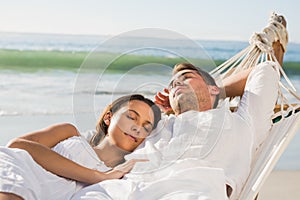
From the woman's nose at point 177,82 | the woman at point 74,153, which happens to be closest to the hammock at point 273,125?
the woman's nose at point 177,82

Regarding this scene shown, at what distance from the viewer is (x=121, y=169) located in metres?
2.17

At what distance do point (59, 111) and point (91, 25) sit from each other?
78.0 inches

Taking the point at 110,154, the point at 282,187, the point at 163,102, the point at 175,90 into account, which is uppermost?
the point at 175,90

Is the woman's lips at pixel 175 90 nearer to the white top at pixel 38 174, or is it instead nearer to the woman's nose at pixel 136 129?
the woman's nose at pixel 136 129

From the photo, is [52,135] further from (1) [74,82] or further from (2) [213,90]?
(1) [74,82]

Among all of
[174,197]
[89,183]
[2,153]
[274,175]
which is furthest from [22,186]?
[274,175]

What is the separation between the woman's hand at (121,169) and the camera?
2.14 metres

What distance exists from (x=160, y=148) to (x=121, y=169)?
0.55ft

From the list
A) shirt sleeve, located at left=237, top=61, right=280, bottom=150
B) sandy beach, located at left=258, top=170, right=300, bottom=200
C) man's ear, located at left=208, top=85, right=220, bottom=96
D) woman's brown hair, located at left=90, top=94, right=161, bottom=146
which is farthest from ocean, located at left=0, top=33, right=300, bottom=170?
sandy beach, located at left=258, top=170, right=300, bottom=200

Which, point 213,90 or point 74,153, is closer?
point 74,153

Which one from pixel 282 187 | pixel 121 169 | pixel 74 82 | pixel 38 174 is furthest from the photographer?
pixel 74 82

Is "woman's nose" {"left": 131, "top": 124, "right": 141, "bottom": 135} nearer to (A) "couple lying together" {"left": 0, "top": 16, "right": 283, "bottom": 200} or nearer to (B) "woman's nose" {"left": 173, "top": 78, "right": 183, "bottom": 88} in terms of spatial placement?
(A) "couple lying together" {"left": 0, "top": 16, "right": 283, "bottom": 200}

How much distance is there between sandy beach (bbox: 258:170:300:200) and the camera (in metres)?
3.97

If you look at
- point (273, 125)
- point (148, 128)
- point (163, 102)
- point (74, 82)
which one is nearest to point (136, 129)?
point (148, 128)
